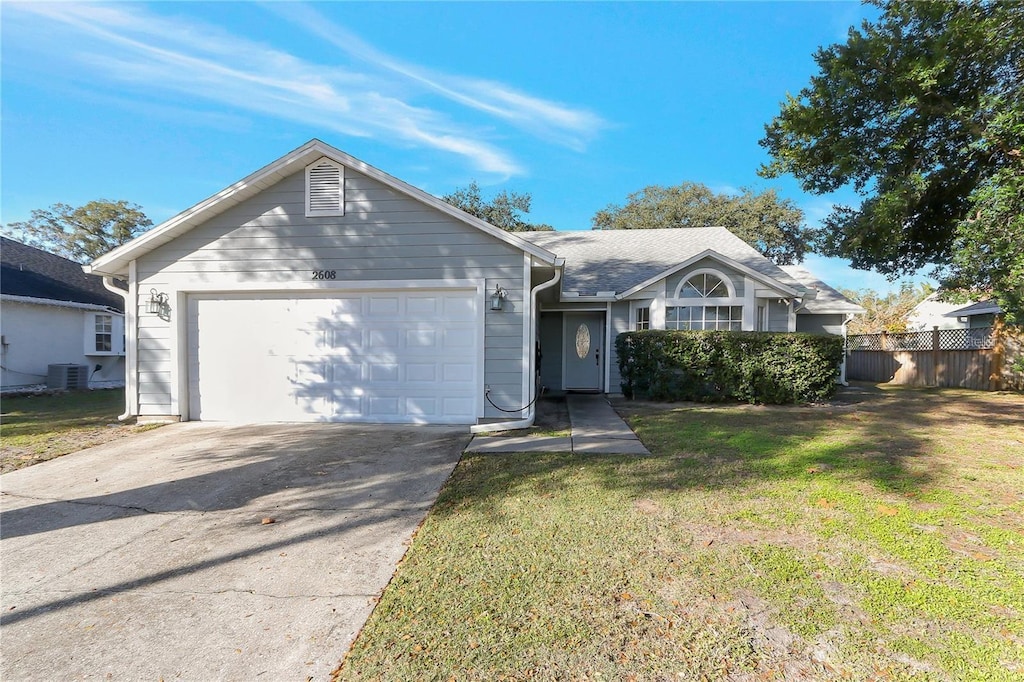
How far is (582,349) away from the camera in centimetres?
1259

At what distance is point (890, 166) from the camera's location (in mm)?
8578

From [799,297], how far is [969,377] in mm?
8813

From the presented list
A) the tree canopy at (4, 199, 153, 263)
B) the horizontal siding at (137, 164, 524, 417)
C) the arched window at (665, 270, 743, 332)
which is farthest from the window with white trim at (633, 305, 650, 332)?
the tree canopy at (4, 199, 153, 263)

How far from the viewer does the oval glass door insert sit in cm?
1255

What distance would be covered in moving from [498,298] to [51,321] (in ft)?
52.0

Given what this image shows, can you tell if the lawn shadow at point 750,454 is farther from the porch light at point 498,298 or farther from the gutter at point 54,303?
the gutter at point 54,303

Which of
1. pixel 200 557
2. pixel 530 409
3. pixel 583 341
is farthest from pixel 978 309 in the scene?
pixel 200 557

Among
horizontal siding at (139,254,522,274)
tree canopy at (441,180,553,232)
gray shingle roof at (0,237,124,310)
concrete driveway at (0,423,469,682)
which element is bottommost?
concrete driveway at (0,423,469,682)

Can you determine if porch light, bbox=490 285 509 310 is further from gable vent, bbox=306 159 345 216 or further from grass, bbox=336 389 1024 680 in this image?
gable vent, bbox=306 159 345 216

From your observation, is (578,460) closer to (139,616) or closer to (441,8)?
(139,616)

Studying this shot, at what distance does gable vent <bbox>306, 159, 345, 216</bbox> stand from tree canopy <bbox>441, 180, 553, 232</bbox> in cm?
1709

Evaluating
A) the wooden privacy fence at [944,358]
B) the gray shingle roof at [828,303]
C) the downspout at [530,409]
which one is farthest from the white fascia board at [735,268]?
the wooden privacy fence at [944,358]

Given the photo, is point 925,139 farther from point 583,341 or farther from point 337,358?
point 337,358

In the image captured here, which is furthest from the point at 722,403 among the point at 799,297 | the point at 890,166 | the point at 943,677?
the point at 943,677
